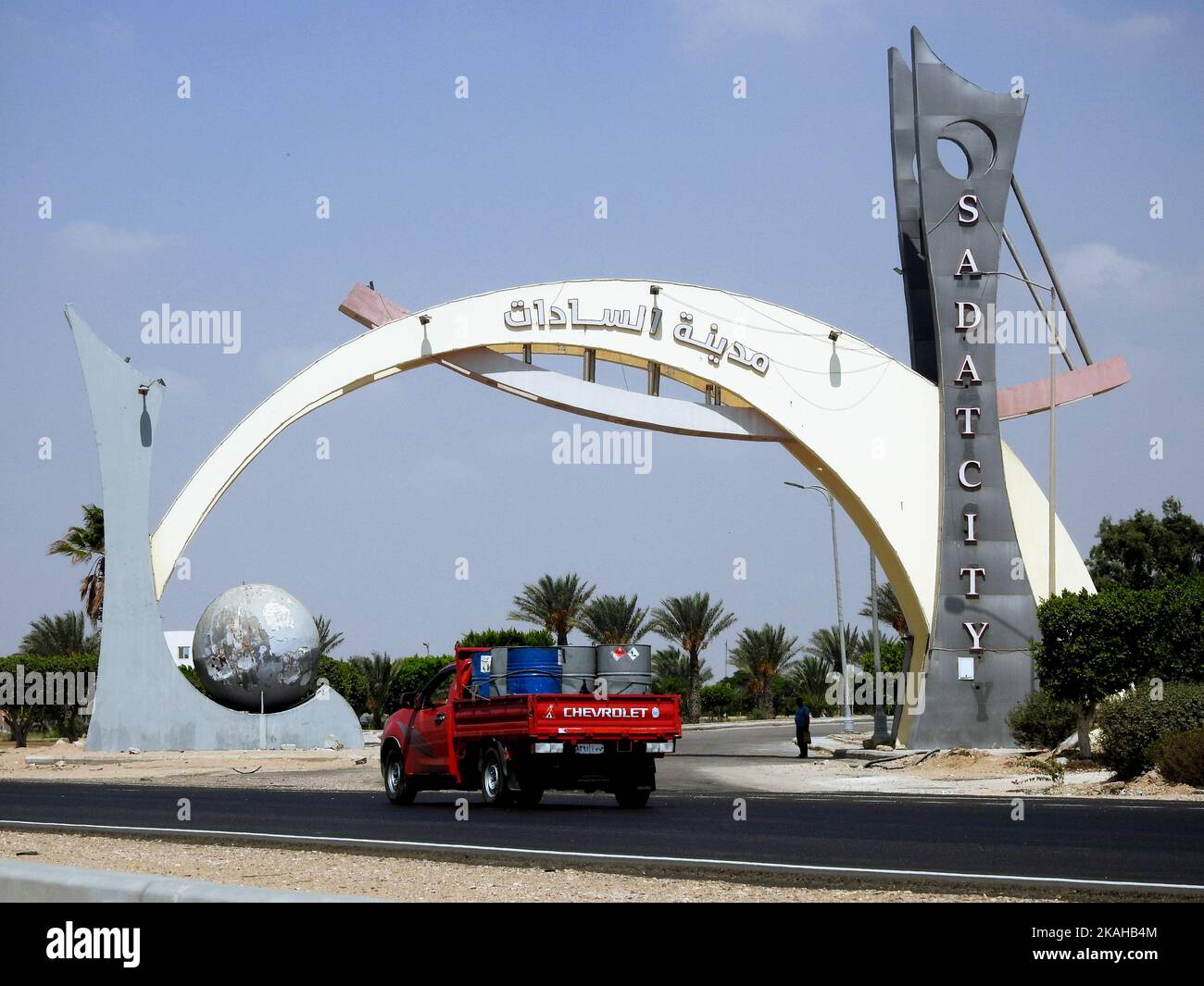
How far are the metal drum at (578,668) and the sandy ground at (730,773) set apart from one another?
5240 mm

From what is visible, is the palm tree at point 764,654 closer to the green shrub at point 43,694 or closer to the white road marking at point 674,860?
the green shrub at point 43,694

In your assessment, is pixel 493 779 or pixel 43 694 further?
pixel 43 694

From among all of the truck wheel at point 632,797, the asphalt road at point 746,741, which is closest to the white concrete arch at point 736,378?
the asphalt road at point 746,741

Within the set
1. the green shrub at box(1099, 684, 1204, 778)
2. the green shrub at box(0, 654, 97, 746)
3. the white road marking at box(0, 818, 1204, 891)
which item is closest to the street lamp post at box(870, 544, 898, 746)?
the green shrub at box(1099, 684, 1204, 778)

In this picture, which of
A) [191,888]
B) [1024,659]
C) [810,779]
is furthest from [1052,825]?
[1024,659]

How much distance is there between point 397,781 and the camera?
22062 millimetres

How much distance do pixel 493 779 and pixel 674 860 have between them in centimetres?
857

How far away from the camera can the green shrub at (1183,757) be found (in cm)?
2256

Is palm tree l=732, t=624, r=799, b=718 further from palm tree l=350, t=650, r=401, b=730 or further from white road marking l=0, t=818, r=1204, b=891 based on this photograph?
white road marking l=0, t=818, r=1204, b=891

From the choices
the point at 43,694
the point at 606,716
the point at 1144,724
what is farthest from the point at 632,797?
the point at 43,694

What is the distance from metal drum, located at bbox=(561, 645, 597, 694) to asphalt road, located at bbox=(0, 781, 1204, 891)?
1.70 meters

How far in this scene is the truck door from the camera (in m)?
21.3

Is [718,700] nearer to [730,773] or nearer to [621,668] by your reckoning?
[730,773]
